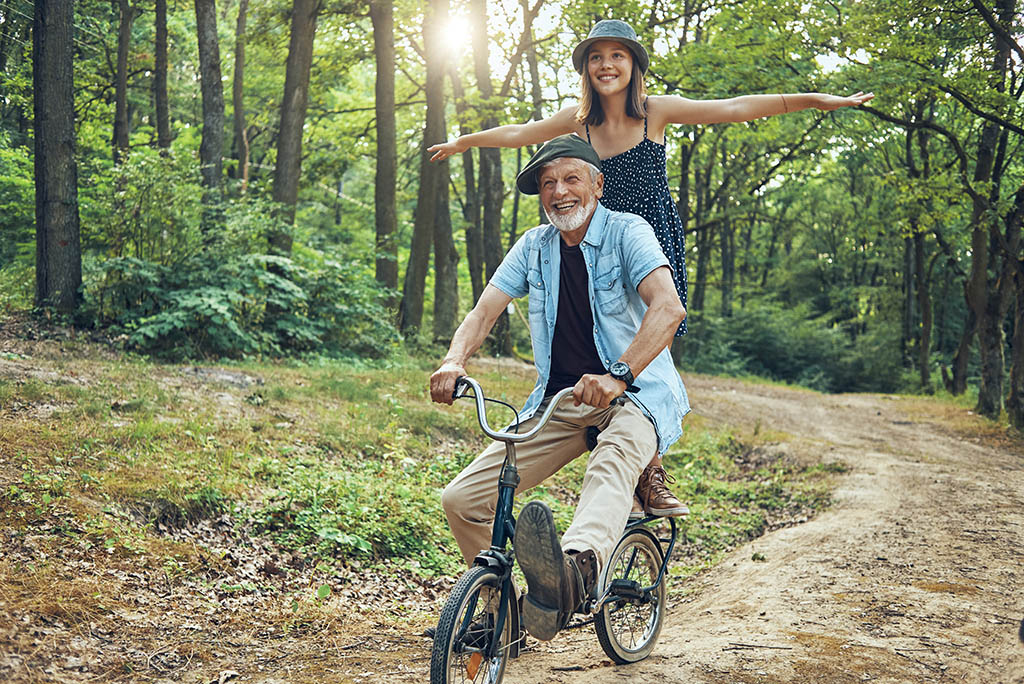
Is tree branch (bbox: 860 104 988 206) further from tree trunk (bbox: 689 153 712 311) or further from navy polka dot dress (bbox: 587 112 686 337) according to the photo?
navy polka dot dress (bbox: 587 112 686 337)

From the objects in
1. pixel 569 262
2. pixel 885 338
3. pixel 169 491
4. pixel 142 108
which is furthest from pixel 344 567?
pixel 885 338

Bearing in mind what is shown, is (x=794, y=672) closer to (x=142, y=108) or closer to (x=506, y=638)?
(x=506, y=638)

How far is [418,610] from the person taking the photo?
548cm

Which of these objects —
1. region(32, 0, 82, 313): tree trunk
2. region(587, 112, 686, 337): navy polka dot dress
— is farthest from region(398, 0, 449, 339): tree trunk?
region(587, 112, 686, 337): navy polka dot dress

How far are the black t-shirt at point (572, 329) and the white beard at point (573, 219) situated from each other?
128 millimetres

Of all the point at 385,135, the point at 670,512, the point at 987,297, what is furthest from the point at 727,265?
the point at 670,512

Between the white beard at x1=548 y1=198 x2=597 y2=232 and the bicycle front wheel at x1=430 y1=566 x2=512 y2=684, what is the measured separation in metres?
1.42

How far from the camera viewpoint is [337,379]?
10742mm

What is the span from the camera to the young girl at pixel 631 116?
4.12 metres

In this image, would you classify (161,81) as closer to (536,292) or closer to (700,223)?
(700,223)

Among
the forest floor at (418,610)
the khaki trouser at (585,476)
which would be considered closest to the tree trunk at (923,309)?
the forest floor at (418,610)

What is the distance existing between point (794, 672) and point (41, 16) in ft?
34.5

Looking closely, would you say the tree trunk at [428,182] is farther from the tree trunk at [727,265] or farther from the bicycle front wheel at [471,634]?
the tree trunk at [727,265]

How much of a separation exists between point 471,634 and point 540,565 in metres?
0.42
